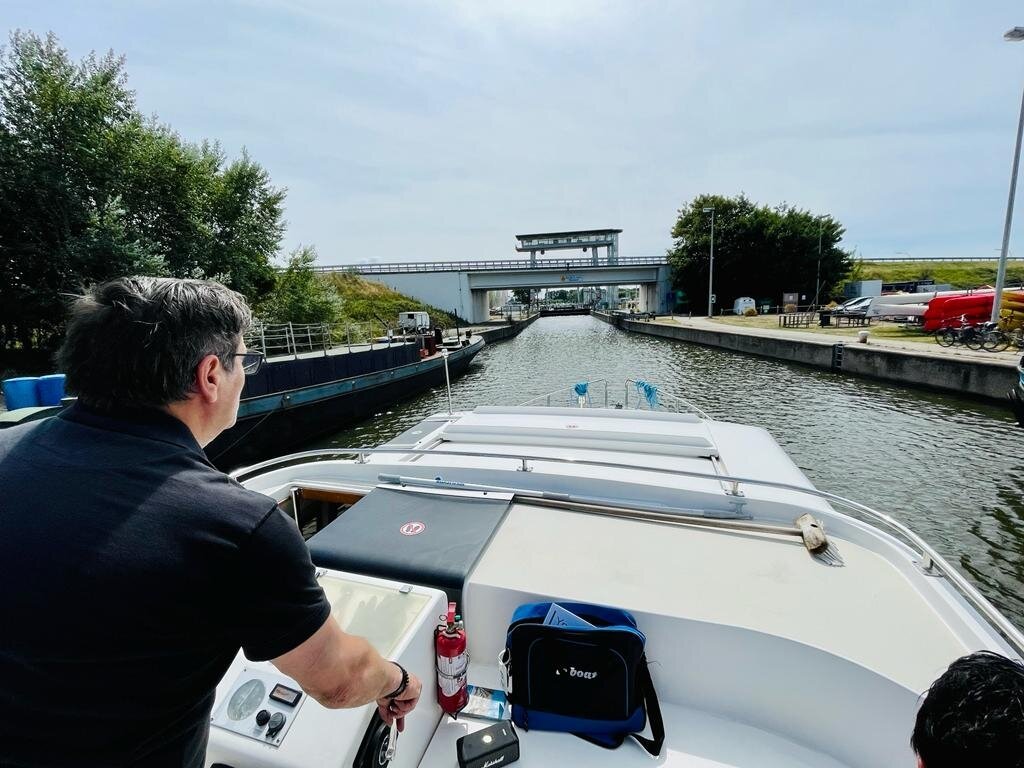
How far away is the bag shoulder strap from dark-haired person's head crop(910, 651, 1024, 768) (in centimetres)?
132

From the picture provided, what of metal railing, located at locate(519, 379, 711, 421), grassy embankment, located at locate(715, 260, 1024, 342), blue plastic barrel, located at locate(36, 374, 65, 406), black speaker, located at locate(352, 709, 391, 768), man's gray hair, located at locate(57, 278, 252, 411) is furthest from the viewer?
grassy embankment, located at locate(715, 260, 1024, 342)

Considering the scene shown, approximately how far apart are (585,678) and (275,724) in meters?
1.27

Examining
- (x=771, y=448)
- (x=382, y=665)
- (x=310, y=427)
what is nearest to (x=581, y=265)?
(x=310, y=427)

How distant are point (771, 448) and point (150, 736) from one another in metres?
4.73

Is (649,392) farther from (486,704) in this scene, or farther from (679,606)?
(486,704)

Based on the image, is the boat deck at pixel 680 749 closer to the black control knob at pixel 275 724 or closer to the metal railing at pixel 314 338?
the black control knob at pixel 275 724

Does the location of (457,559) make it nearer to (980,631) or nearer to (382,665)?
(382,665)

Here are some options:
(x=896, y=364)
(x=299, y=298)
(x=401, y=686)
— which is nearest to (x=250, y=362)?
(x=401, y=686)

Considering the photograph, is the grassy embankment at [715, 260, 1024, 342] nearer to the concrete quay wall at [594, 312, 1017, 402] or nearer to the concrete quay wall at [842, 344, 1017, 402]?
the concrete quay wall at [594, 312, 1017, 402]

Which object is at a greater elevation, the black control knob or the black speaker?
the black control knob

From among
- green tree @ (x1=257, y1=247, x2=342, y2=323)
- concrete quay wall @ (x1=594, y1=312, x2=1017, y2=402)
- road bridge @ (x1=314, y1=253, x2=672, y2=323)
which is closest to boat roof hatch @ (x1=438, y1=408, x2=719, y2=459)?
concrete quay wall @ (x1=594, y1=312, x2=1017, y2=402)

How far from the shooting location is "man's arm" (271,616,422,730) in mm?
1035

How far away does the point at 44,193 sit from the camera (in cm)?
1459

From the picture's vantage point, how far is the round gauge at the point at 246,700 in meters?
1.75
